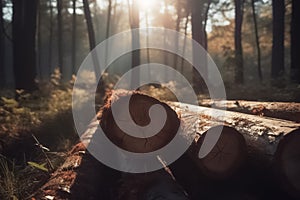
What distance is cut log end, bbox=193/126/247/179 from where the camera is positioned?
3672mm

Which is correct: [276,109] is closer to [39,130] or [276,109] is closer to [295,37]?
[39,130]

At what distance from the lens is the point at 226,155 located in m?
3.67

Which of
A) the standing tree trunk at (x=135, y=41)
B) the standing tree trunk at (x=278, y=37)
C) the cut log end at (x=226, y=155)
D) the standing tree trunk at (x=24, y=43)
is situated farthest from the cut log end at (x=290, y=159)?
the standing tree trunk at (x=135, y=41)

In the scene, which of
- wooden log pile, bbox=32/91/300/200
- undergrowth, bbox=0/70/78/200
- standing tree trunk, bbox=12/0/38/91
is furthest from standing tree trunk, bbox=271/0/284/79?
wooden log pile, bbox=32/91/300/200

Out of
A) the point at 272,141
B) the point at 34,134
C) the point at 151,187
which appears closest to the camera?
the point at 272,141

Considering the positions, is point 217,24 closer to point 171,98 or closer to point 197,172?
point 171,98

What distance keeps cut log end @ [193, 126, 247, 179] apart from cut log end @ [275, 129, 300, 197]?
0.48 m

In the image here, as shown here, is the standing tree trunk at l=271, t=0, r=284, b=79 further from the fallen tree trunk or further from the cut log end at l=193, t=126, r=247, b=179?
the cut log end at l=193, t=126, r=247, b=179

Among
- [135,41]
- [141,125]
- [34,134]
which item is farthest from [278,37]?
[141,125]

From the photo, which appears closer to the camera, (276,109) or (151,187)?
(151,187)

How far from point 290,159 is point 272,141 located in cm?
24

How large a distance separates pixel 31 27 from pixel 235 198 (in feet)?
39.1

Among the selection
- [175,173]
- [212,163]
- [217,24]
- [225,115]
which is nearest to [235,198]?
[212,163]

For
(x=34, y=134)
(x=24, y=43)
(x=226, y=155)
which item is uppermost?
(x=24, y=43)
